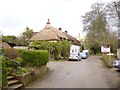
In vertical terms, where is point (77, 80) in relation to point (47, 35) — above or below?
below

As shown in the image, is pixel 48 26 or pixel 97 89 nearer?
pixel 97 89

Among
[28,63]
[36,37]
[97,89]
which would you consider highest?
[36,37]

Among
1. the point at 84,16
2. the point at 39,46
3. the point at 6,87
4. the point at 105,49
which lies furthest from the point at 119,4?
the point at 84,16

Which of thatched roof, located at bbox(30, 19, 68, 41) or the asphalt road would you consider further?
thatched roof, located at bbox(30, 19, 68, 41)

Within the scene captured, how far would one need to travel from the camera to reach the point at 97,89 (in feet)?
49.9

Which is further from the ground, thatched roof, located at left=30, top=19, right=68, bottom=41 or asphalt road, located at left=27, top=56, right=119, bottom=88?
thatched roof, located at left=30, top=19, right=68, bottom=41

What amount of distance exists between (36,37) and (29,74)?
116 feet

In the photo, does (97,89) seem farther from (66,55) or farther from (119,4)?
(66,55)

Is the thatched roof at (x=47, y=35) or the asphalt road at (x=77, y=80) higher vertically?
the thatched roof at (x=47, y=35)

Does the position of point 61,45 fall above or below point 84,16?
below

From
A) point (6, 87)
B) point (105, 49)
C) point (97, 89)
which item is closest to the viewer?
point (6, 87)

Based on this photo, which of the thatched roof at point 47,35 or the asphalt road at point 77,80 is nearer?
the asphalt road at point 77,80

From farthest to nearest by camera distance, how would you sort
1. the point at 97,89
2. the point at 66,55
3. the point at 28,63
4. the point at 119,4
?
the point at 66,55, the point at 28,63, the point at 119,4, the point at 97,89

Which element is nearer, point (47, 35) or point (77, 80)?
point (77, 80)
